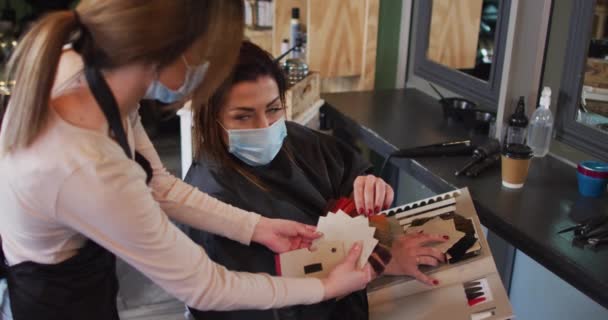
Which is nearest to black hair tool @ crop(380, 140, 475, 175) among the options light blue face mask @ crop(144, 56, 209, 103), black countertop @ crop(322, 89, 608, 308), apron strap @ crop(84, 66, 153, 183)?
black countertop @ crop(322, 89, 608, 308)

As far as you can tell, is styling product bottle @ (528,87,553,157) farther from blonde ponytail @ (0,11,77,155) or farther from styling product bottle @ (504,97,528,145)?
blonde ponytail @ (0,11,77,155)

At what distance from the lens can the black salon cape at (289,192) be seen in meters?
1.33

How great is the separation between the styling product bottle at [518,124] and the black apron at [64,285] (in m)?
1.26

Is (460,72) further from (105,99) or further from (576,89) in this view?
(105,99)

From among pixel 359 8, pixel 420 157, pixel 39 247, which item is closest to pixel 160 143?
pixel 359 8

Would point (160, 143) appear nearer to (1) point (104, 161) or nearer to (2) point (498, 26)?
(2) point (498, 26)

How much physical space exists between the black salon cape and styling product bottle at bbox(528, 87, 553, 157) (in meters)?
0.52

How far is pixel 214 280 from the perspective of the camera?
0.99 metres

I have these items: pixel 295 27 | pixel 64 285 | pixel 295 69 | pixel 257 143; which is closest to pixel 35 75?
pixel 64 285

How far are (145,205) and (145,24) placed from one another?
256 mm

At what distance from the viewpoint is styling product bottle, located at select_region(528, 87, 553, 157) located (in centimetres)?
183

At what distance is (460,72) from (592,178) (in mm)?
848

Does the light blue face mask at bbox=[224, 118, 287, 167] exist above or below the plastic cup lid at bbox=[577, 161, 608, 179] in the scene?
above

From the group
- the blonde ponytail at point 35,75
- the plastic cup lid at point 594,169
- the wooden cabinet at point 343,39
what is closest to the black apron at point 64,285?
the blonde ponytail at point 35,75
